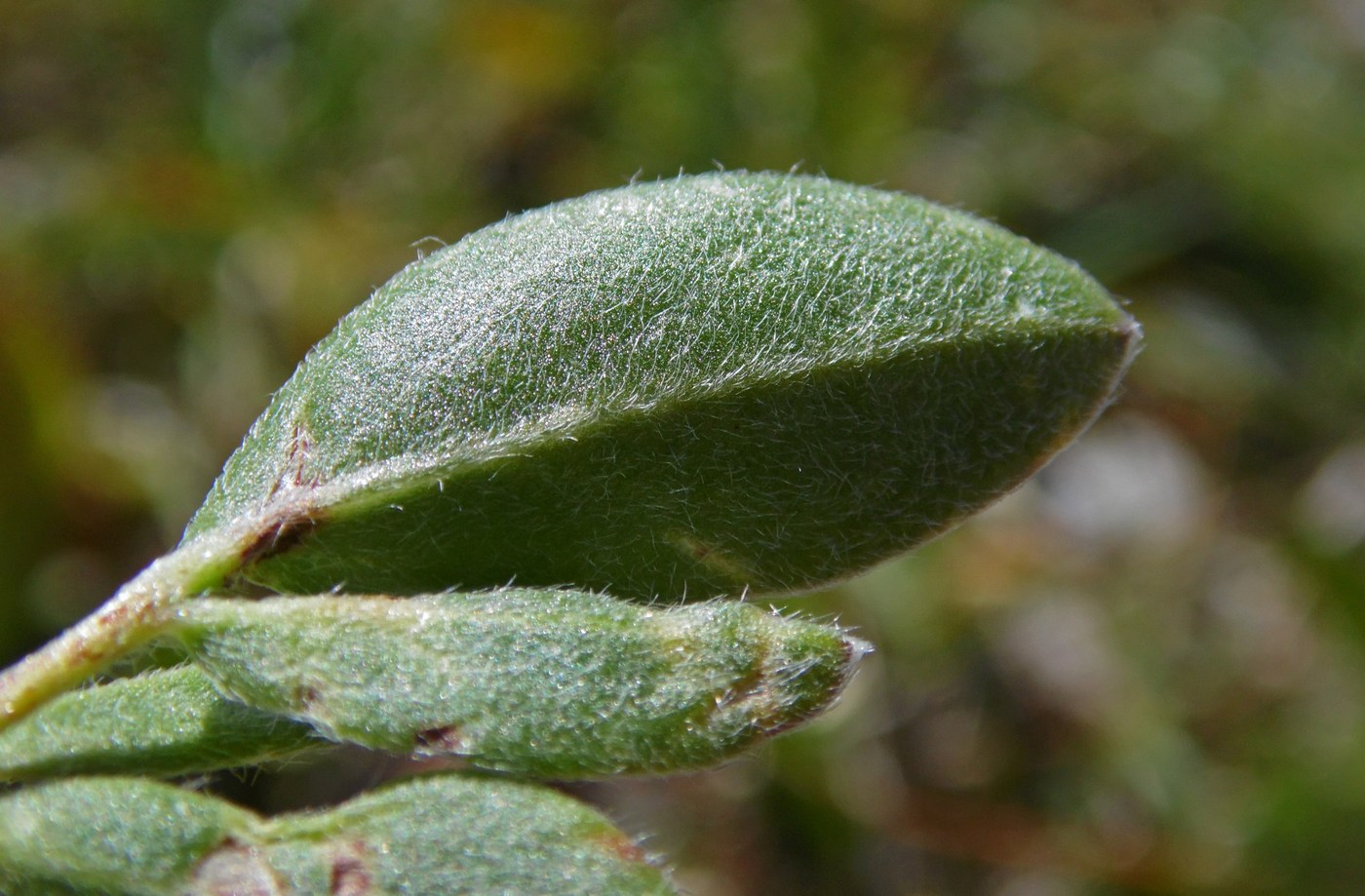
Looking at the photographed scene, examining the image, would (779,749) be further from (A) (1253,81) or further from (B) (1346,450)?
(A) (1253,81)

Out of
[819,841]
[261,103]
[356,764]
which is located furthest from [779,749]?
[261,103]

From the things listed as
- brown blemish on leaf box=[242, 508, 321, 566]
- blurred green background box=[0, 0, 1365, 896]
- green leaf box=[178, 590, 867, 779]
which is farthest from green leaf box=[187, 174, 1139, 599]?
blurred green background box=[0, 0, 1365, 896]

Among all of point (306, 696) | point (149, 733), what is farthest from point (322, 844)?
point (149, 733)

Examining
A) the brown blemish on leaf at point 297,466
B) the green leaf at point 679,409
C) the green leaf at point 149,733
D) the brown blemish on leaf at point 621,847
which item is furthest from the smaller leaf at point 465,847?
the brown blemish on leaf at point 297,466

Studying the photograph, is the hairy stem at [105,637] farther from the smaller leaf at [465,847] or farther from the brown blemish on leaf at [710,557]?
the brown blemish on leaf at [710,557]

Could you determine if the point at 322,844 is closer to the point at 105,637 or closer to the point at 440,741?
the point at 440,741

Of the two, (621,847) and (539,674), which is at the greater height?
(539,674)
